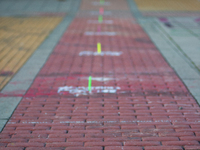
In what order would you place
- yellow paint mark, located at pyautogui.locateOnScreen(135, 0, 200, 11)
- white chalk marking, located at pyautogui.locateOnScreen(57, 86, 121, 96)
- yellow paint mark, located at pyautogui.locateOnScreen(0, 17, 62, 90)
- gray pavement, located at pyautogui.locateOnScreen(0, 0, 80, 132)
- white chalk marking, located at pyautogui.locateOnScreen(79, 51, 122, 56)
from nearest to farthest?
1. gray pavement, located at pyautogui.locateOnScreen(0, 0, 80, 132)
2. white chalk marking, located at pyautogui.locateOnScreen(57, 86, 121, 96)
3. yellow paint mark, located at pyautogui.locateOnScreen(0, 17, 62, 90)
4. white chalk marking, located at pyautogui.locateOnScreen(79, 51, 122, 56)
5. yellow paint mark, located at pyautogui.locateOnScreen(135, 0, 200, 11)

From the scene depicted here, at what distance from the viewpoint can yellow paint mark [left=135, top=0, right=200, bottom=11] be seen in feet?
46.8

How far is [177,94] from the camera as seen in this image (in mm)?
4977

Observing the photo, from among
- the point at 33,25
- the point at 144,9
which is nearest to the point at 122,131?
the point at 33,25

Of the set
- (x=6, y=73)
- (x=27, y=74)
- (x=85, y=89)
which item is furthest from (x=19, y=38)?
(x=85, y=89)

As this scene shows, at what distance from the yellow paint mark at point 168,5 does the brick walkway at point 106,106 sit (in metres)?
8.15

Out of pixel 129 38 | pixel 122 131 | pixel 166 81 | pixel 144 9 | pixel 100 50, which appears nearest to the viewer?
pixel 122 131

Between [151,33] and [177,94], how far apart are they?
5210 mm

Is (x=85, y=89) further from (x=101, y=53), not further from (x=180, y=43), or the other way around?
(x=180, y=43)

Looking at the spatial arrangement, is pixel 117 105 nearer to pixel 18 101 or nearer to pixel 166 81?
pixel 166 81

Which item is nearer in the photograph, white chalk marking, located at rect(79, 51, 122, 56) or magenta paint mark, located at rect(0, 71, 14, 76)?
magenta paint mark, located at rect(0, 71, 14, 76)

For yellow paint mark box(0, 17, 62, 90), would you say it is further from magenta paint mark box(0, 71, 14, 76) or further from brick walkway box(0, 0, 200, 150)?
brick walkway box(0, 0, 200, 150)

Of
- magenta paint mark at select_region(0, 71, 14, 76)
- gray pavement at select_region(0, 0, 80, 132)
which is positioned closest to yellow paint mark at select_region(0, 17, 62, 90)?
magenta paint mark at select_region(0, 71, 14, 76)

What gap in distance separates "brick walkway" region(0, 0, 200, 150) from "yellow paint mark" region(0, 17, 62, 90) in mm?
996

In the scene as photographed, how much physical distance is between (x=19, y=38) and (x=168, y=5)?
1167 centimetres
